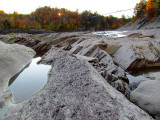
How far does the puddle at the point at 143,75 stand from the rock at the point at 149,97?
142 centimetres

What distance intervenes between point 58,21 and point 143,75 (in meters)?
49.5

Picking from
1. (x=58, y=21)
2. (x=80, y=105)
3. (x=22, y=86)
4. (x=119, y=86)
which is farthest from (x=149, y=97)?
(x=58, y=21)

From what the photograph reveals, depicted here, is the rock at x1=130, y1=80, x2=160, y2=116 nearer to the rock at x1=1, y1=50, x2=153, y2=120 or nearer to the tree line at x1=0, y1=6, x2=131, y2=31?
the rock at x1=1, y1=50, x2=153, y2=120

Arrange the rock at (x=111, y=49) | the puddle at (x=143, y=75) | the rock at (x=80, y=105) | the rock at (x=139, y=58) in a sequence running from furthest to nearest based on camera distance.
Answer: the rock at (x=111, y=49)
the rock at (x=139, y=58)
the puddle at (x=143, y=75)
the rock at (x=80, y=105)

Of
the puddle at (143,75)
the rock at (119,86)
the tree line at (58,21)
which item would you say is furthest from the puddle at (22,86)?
the tree line at (58,21)

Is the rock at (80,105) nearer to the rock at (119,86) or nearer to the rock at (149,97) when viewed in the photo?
the rock at (149,97)

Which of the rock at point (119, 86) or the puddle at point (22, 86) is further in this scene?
the puddle at point (22, 86)

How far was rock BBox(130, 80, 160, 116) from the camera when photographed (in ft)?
6.60

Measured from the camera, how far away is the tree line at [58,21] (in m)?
43.0

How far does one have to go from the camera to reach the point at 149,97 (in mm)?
2217

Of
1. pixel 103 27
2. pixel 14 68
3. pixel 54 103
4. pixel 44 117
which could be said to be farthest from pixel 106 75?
pixel 103 27

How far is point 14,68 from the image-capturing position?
515 cm

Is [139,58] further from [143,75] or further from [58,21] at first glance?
[58,21]

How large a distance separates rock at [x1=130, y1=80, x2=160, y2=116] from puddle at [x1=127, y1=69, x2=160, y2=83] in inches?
56.0
